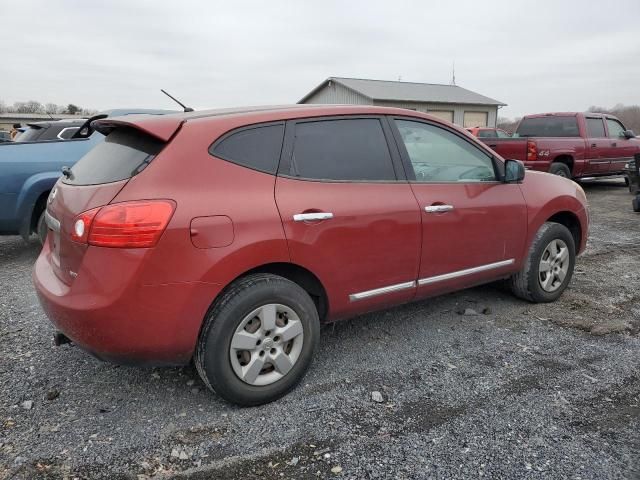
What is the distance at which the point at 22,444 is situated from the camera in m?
2.51

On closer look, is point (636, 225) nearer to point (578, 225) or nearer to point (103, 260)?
point (578, 225)

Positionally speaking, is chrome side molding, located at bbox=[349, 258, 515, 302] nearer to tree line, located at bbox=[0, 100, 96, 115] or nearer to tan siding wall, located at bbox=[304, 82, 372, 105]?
tan siding wall, located at bbox=[304, 82, 372, 105]

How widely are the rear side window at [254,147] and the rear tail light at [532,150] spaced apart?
351 inches

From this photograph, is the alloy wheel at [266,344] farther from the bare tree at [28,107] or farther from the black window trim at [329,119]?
the bare tree at [28,107]

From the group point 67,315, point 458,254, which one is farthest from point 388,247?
point 67,315

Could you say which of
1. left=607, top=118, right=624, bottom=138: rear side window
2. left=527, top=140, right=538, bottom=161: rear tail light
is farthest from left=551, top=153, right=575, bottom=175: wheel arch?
left=607, top=118, right=624, bottom=138: rear side window

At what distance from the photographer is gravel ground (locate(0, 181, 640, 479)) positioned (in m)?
2.36

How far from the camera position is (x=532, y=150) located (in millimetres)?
10461

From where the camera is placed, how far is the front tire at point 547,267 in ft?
13.9

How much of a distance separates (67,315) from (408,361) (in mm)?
2118

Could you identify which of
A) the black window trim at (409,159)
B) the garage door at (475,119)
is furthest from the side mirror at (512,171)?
the garage door at (475,119)

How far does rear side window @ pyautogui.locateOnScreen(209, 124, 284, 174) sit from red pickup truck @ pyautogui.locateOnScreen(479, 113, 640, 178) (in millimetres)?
8441

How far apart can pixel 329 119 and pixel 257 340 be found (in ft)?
4.80

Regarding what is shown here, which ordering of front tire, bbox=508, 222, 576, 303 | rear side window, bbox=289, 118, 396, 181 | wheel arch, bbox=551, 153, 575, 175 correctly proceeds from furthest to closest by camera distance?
wheel arch, bbox=551, 153, 575, 175 < front tire, bbox=508, 222, 576, 303 < rear side window, bbox=289, 118, 396, 181
